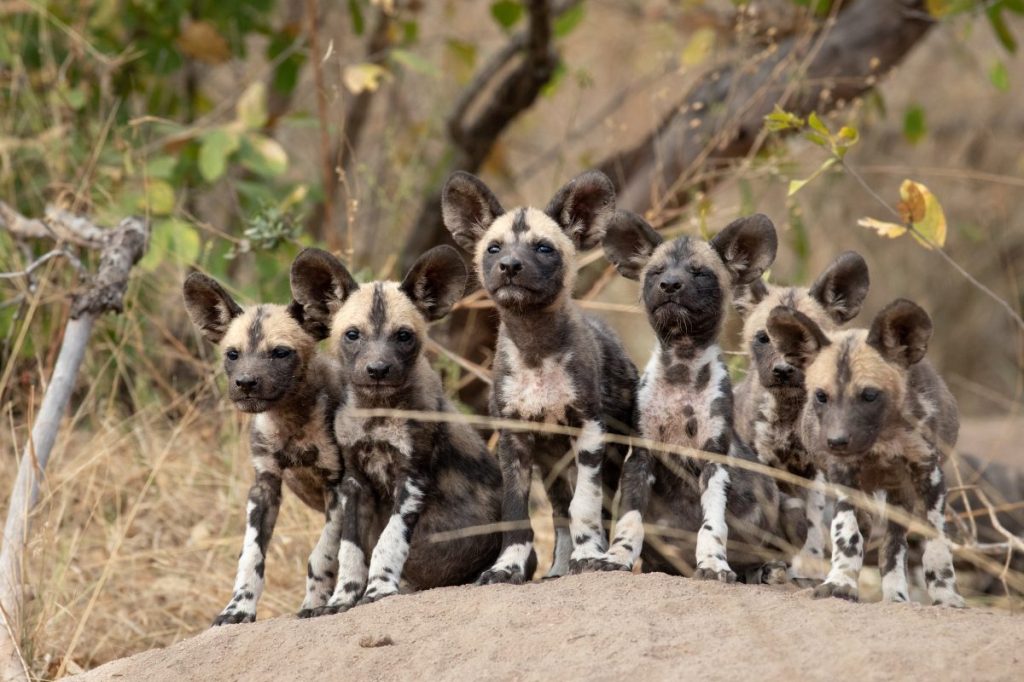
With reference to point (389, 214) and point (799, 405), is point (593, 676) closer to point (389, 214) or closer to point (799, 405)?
point (799, 405)

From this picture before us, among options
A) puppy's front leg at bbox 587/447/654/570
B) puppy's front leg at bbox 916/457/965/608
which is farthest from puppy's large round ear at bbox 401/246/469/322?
puppy's front leg at bbox 916/457/965/608

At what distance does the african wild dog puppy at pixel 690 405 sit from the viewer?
5.71 m

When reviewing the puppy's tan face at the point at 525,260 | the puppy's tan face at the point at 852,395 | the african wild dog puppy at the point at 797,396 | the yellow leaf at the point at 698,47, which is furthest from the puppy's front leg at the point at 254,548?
the yellow leaf at the point at 698,47

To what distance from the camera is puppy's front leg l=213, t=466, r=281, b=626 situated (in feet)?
19.1

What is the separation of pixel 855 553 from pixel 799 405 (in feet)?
2.87

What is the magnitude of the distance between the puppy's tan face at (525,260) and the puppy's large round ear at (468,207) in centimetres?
9

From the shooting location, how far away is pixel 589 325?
6172 mm

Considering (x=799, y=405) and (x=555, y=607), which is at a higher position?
(x=799, y=405)

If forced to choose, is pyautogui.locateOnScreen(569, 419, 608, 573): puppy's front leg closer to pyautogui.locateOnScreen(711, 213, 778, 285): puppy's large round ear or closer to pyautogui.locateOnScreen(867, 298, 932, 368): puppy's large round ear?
pyautogui.locateOnScreen(711, 213, 778, 285): puppy's large round ear

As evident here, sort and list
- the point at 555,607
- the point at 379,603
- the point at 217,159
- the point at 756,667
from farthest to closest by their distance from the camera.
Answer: the point at 217,159
the point at 379,603
the point at 555,607
the point at 756,667

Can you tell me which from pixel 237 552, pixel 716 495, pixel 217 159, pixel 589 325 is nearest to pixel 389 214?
pixel 217 159

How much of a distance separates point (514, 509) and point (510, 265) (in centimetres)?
96

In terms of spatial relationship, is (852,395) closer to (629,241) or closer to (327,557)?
(629,241)

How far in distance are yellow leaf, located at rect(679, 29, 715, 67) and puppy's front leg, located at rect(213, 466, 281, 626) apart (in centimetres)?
471
